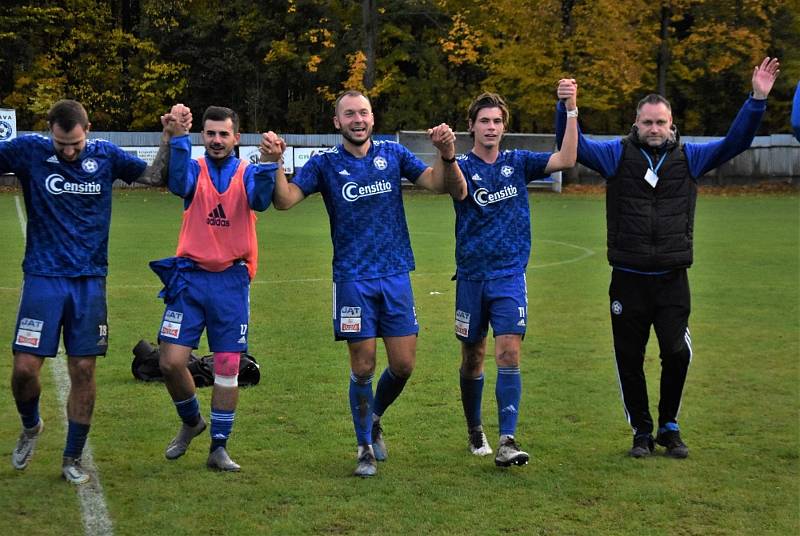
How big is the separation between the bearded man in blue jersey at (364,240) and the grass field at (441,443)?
2.23 ft

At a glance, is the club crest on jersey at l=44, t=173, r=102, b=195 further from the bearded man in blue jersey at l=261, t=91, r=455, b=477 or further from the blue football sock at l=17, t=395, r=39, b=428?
the blue football sock at l=17, t=395, r=39, b=428

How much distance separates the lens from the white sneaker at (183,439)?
286 inches

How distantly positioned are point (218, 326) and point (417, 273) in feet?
33.7

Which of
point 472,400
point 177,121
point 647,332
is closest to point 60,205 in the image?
point 177,121

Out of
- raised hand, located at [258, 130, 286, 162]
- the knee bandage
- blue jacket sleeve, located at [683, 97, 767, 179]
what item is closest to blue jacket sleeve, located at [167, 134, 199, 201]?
raised hand, located at [258, 130, 286, 162]

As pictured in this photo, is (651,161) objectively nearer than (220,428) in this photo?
No

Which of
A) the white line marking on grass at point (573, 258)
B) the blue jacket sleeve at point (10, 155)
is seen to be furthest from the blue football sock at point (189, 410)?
the white line marking on grass at point (573, 258)

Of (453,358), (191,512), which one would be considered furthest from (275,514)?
(453,358)

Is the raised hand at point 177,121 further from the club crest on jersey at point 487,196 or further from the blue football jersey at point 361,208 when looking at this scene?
the club crest on jersey at point 487,196

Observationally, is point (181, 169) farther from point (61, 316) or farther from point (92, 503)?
point (92, 503)

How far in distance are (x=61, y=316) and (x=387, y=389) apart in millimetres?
2085

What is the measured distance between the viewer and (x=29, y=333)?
6.73 metres

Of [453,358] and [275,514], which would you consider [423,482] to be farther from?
[453,358]

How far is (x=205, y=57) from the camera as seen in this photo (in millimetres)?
49281
